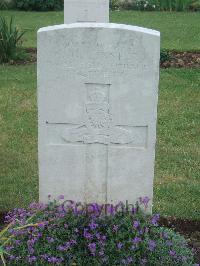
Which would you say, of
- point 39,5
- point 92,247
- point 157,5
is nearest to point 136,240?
point 92,247

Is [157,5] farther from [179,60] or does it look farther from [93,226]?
[93,226]

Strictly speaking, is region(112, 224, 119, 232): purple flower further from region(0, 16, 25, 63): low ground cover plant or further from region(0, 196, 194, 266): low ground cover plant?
region(0, 16, 25, 63): low ground cover plant

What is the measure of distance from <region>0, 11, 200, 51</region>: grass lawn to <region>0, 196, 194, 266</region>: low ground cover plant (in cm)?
787

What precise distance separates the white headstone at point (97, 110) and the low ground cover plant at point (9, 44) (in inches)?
258

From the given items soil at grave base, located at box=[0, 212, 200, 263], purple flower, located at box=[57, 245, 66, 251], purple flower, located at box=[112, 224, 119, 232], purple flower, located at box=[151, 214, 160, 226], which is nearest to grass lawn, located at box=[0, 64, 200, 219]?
soil at grave base, located at box=[0, 212, 200, 263]

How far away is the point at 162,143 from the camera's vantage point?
273 inches

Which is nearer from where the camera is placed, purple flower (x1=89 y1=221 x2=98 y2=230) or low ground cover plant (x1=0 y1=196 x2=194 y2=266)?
low ground cover plant (x1=0 y1=196 x2=194 y2=266)

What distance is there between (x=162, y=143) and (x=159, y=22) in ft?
30.8

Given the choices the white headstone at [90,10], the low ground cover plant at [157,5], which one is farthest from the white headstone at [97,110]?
the low ground cover plant at [157,5]

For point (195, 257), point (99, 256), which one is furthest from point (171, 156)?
point (99, 256)

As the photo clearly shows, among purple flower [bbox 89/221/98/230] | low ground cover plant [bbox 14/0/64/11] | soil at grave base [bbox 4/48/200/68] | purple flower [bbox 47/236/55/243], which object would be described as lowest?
purple flower [bbox 47/236/55/243]

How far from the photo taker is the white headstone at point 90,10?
937 centimetres

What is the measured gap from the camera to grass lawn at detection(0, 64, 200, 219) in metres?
5.46

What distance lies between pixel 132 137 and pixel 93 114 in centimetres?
30
